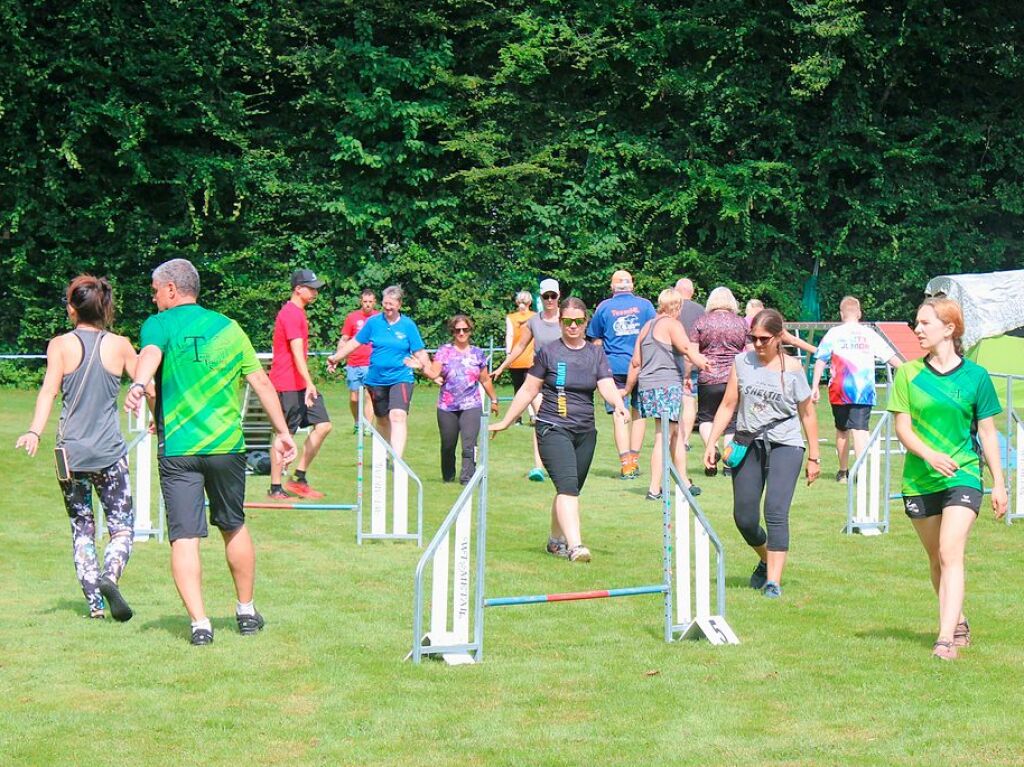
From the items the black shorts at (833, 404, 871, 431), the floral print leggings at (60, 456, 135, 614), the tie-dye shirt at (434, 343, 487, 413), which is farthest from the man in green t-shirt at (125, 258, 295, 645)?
the black shorts at (833, 404, 871, 431)

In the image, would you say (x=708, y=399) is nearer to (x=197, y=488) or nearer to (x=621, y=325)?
(x=621, y=325)

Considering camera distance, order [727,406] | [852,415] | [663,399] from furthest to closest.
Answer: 1. [852,415]
2. [663,399]
3. [727,406]

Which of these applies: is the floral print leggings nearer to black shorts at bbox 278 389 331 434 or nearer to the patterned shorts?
black shorts at bbox 278 389 331 434

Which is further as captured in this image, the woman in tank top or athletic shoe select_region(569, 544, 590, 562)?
the woman in tank top

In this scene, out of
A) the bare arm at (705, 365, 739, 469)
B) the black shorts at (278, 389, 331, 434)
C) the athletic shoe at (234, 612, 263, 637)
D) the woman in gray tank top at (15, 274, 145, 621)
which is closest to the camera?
the athletic shoe at (234, 612, 263, 637)

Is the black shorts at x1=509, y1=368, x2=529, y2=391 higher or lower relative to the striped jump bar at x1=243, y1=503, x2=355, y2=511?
higher

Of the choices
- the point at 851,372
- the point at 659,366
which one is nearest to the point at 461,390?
the point at 659,366

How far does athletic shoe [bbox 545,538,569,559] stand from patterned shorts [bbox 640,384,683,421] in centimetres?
285

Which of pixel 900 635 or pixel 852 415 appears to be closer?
pixel 900 635

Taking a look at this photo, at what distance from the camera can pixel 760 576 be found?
8930mm

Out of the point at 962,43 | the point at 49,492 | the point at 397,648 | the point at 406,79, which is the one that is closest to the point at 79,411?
the point at 397,648

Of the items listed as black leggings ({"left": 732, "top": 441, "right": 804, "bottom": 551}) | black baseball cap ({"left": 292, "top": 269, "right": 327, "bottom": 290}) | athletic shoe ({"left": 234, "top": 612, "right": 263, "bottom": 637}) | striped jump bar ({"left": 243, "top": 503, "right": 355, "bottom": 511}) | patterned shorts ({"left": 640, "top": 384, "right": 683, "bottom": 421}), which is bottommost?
athletic shoe ({"left": 234, "top": 612, "right": 263, "bottom": 637})

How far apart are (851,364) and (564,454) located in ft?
15.8

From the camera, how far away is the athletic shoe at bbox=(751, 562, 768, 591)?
29.1ft
